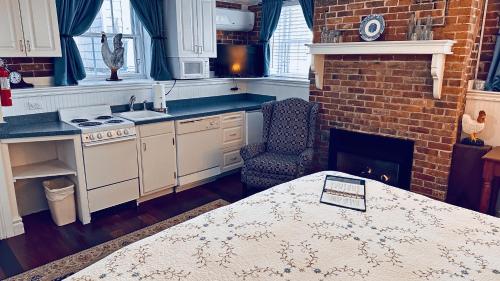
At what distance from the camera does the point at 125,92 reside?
3.74 metres

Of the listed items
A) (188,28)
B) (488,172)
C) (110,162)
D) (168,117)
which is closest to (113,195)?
(110,162)

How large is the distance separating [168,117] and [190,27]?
3.91 feet

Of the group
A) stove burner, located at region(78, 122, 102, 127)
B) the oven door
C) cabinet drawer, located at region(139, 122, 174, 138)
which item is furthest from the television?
stove burner, located at region(78, 122, 102, 127)

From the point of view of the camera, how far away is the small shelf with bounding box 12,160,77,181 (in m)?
2.92

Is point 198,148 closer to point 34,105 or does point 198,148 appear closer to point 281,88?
point 281,88

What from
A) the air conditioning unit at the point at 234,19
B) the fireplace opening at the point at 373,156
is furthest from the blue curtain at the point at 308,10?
the fireplace opening at the point at 373,156

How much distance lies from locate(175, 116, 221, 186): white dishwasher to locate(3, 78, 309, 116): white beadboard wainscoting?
0.61 m

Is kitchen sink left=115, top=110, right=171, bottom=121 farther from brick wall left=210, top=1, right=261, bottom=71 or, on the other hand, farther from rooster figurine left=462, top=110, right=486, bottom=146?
rooster figurine left=462, top=110, right=486, bottom=146

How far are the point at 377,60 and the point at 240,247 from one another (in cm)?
255

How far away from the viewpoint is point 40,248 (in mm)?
2721

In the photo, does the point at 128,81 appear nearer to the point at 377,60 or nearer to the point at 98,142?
the point at 98,142

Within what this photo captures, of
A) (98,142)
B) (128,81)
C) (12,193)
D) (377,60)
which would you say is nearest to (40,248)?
(12,193)

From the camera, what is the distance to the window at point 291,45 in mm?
4504

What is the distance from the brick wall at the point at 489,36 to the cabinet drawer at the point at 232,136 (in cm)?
249
